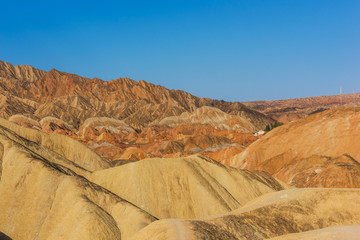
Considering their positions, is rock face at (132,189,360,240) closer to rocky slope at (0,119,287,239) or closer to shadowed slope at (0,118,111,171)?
rocky slope at (0,119,287,239)

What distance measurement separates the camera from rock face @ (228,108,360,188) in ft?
207

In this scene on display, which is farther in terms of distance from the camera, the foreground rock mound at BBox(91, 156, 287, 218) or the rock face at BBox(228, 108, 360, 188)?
the rock face at BBox(228, 108, 360, 188)

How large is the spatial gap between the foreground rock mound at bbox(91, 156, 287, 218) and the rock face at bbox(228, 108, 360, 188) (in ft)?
47.9

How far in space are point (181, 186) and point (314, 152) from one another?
37.3 metres

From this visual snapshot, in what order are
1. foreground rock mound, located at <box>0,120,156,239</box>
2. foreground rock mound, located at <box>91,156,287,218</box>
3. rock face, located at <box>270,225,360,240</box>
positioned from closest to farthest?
rock face, located at <box>270,225,360,240</box>
foreground rock mound, located at <box>0,120,156,239</box>
foreground rock mound, located at <box>91,156,287,218</box>

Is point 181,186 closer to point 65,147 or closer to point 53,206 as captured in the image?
point 53,206

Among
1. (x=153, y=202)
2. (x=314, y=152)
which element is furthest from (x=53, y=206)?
(x=314, y=152)

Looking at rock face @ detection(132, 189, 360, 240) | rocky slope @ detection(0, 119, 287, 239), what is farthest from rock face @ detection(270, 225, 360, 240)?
rocky slope @ detection(0, 119, 287, 239)

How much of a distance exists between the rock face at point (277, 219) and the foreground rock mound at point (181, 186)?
10.6 m

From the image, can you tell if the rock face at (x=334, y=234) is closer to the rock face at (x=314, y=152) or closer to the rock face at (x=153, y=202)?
the rock face at (x=153, y=202)

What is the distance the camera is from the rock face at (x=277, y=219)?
2488 centimetres

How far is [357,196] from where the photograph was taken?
34.4 metres

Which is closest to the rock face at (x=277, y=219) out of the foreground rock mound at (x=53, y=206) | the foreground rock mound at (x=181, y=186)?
the foreground rock mound at (x=181, y=186)

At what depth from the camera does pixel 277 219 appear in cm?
3123
